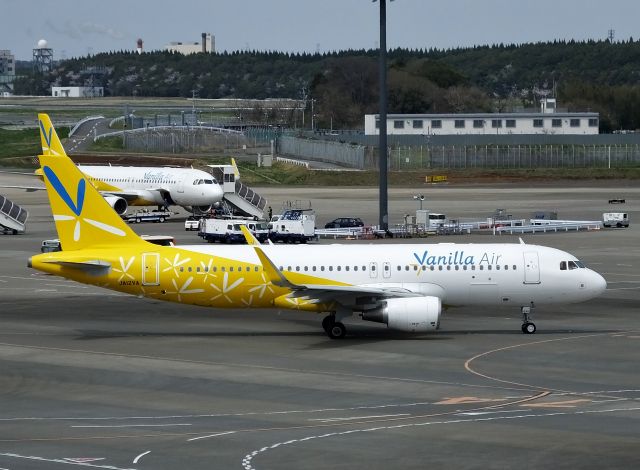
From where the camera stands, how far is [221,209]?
126562 millimetres

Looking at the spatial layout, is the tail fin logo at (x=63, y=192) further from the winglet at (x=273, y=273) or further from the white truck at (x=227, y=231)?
the white truck at (x=227, y=231)

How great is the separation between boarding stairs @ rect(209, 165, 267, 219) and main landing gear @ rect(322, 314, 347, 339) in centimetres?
6882

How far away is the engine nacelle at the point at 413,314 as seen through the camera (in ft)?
177

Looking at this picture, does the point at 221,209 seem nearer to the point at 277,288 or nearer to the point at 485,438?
the point at 277,288

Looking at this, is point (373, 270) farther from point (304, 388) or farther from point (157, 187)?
point (157, 187)

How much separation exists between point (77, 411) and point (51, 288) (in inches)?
1413

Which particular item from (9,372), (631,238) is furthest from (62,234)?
(631,238)

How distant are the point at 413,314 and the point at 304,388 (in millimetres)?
10342

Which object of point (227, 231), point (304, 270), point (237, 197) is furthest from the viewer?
point (237, 197)

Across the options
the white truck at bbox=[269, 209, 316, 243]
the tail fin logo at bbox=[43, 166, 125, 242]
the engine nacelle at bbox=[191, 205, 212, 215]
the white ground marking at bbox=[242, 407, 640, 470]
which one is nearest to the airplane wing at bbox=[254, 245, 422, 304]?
the tail fin logo at bbox=[43, 166, 125, 242]

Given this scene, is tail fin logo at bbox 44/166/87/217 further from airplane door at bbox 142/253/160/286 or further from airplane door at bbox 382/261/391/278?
airplane door at bbox 382/261/391/278

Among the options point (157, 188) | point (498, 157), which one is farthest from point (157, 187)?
point (498, 157)

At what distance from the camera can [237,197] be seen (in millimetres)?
126125

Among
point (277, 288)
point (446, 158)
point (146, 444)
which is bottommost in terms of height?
point (146, 444)
